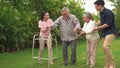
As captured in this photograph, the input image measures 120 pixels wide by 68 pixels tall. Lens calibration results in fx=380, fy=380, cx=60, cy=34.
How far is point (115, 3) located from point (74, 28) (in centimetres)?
2217

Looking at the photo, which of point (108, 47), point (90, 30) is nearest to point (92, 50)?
point (90, 30)

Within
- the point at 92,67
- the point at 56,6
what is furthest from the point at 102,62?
the point at 56,6

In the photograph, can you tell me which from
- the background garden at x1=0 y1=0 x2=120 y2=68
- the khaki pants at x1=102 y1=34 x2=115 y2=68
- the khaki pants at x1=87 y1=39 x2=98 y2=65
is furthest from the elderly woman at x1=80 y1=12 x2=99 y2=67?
A: the background garden at x1=0 y1=0 x2=120 y2=68

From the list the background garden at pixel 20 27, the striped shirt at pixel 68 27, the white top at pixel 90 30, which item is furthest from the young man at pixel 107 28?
the background garden at pixel 20 27

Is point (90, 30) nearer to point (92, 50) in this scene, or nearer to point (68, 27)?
point (92, 50)

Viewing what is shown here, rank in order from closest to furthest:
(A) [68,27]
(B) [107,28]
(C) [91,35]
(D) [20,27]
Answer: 1. (B) [107,28]
2. (C) [91,35]
3. (A) [68,27]
4. (D) [20,27]

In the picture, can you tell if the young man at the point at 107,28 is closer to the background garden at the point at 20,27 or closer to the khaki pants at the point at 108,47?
the khaki pants at the point at 108,47

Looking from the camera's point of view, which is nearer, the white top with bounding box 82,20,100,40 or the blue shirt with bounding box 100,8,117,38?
the blue shirt with bounding box 100,8,117,38

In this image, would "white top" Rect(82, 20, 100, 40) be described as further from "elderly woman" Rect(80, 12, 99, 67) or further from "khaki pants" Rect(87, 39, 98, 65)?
"khaki pants" Rect(87, 39, 98, 65)

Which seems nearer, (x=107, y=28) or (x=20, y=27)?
(x=107, y=28)

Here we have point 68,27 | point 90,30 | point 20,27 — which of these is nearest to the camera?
point 90,30

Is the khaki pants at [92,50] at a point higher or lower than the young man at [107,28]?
lower

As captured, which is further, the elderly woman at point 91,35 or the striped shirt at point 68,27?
the striped shirt at point 68,27

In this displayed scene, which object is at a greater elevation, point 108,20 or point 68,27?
point 108,20
